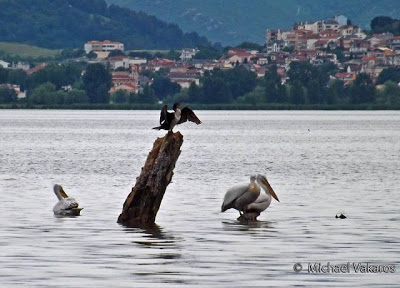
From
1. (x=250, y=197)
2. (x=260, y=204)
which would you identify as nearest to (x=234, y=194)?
(x=250, y=197)

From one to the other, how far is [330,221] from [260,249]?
4884 mm

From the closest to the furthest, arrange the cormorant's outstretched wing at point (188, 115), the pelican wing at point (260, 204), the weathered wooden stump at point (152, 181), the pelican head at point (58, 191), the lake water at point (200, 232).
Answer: the lake water at point (200, 232) → the weathered wooden stump at point (152, 181) → the cormorant's outstretched wing at point (188, 115) → the pelican wing at point (260, 204) → the pelican head at point (58, 191)

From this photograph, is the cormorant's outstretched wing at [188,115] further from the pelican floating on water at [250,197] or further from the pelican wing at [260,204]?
the pelican wing at [260,204]

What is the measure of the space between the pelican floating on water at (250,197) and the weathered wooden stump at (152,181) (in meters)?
1.48

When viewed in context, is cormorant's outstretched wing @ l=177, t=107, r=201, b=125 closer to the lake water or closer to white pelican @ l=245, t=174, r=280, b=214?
the lake water

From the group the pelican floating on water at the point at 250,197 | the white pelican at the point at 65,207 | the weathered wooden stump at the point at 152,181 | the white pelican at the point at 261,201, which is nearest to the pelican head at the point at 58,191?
the white pelican at the point at 65,207

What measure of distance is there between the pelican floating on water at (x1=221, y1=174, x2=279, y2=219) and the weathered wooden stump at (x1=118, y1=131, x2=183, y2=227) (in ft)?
4.85

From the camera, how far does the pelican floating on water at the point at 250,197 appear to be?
2414cm

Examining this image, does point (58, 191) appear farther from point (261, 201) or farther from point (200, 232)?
point (261, 201)

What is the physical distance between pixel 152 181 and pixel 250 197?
2084 millimetres

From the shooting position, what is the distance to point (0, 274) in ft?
58.8

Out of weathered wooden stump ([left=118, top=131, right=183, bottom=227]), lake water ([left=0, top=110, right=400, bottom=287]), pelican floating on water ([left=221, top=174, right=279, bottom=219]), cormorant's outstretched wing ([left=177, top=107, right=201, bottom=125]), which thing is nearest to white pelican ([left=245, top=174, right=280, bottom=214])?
pelican floating on water ([left=221, top=174, right=279, bottom=219])

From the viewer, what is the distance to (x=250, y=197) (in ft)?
79.6

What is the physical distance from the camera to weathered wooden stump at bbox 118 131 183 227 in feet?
74.4
